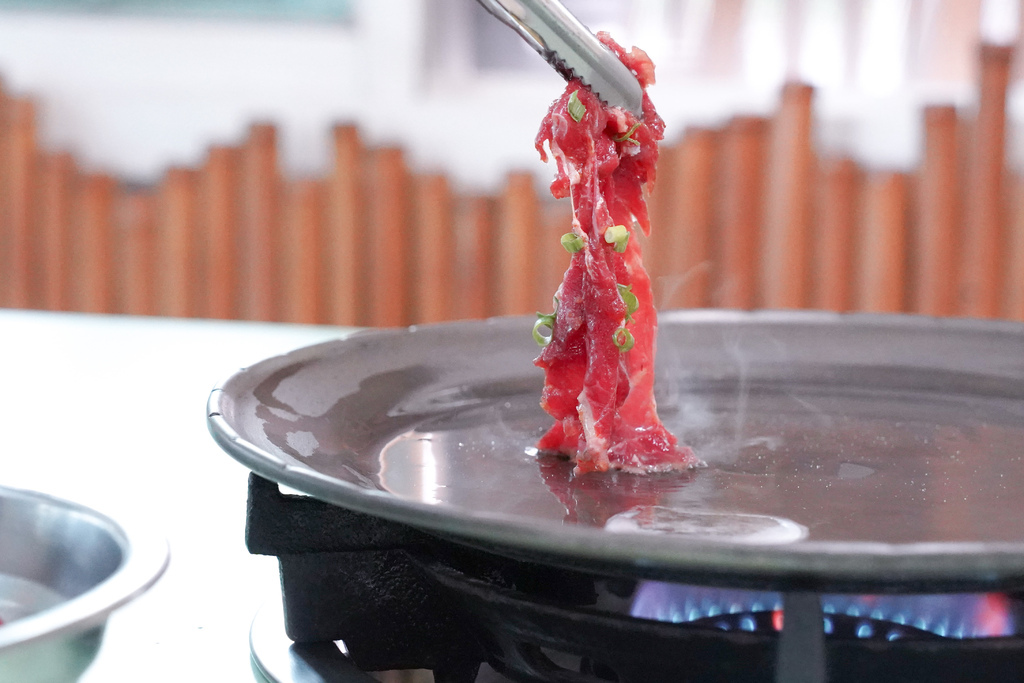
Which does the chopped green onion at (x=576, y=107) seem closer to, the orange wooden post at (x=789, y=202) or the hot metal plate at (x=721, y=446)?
the hot metal plate at (x=721, y=446)

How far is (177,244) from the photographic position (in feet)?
12.4

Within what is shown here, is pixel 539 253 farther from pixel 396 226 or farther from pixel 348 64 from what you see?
pixel 348 64

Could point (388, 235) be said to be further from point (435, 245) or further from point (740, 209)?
point (740, 209)

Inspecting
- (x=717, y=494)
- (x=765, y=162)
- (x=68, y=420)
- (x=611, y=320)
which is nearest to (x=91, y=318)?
(x=68, y=420)

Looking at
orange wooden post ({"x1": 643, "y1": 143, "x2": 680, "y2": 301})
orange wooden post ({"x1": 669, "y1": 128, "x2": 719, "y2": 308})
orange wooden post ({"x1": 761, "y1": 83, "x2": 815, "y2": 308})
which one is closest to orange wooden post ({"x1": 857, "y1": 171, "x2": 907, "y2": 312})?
orange wooden post ({"x1": 761, "y1": 83, "x2": 815, "y2": 308})

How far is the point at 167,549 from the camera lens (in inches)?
31.1

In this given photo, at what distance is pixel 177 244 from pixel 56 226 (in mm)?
489

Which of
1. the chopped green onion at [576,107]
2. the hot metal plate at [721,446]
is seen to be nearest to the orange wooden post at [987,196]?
the hot metal plate at [721,446]

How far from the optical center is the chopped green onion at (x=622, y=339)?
1.06m

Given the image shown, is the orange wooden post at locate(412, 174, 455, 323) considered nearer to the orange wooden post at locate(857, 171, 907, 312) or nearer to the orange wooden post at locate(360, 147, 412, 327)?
the orange wooden post at locate(360, 147, 412, 327)

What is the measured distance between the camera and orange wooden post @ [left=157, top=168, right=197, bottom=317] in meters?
3.75

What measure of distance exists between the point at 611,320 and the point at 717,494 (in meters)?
0.22

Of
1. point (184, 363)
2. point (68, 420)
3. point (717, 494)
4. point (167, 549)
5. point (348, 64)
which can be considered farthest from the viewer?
point (348, 64)

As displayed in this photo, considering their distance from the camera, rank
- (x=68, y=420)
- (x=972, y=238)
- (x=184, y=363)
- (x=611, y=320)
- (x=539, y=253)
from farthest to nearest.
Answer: (x=539, y=253) → (x=972, y=238) → (x=184, y=363) → (x=68, y=420) → (x=611, y=320)
